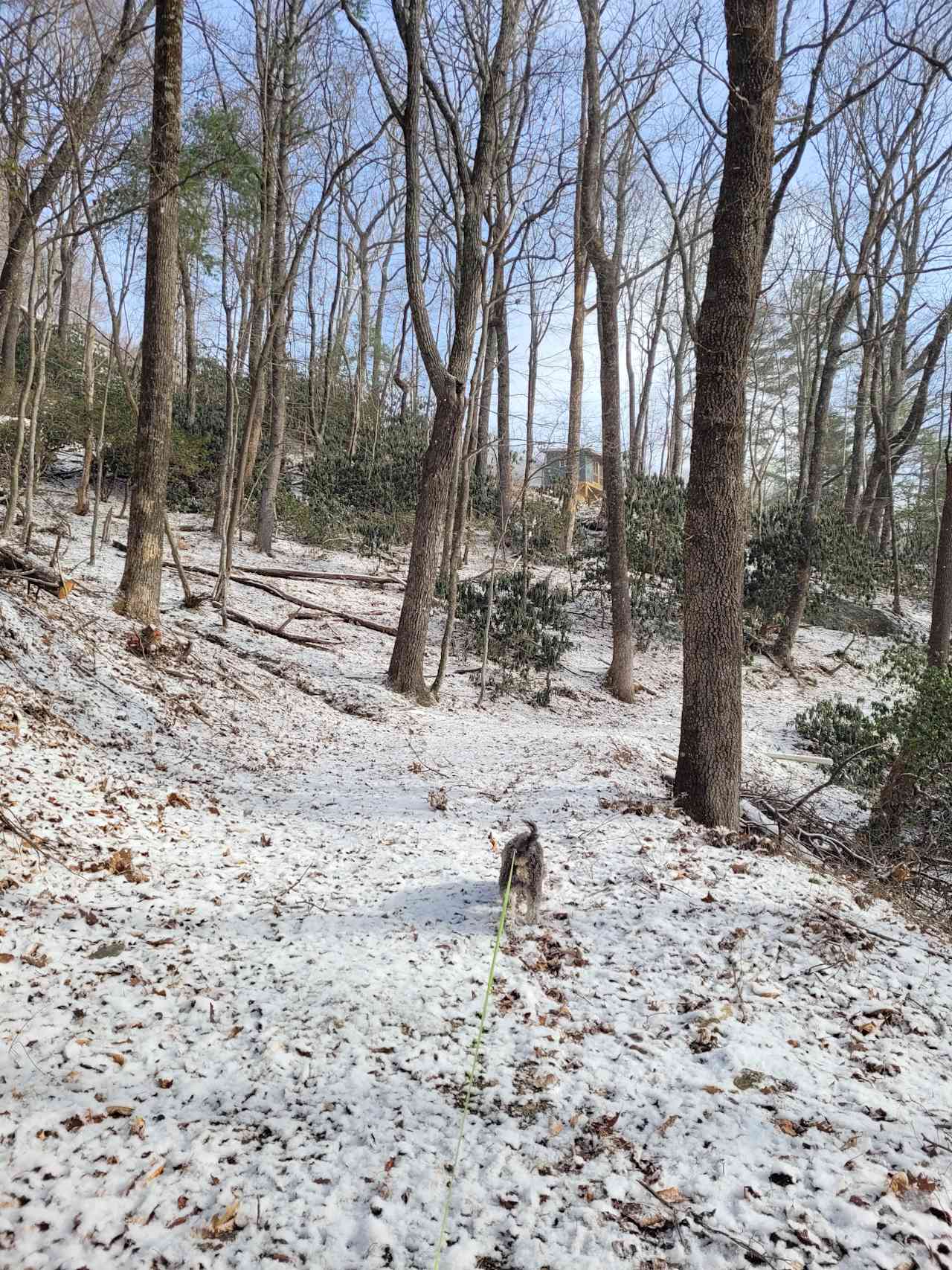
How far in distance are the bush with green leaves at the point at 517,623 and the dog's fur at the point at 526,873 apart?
653cm

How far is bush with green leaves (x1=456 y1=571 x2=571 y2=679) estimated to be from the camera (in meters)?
10.4

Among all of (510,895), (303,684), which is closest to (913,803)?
(510,895)

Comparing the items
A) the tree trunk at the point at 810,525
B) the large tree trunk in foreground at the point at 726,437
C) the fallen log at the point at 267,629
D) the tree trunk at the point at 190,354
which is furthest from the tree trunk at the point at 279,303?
the tree trunk at the point at 810,525

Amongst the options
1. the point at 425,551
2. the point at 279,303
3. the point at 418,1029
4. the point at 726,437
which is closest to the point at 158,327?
the point at 425,551

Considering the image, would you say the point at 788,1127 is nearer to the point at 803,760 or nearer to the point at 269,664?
the point at 269,664

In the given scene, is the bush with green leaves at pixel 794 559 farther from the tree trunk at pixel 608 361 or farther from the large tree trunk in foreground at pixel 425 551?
the large tree trunk in foreground at pixel 425 551

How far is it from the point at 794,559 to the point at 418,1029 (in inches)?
507

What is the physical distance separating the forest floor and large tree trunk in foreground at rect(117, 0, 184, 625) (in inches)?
60.7

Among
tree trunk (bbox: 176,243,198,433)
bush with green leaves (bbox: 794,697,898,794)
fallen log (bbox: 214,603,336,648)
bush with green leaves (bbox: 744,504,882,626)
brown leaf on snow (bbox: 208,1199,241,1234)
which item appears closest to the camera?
brown leaf on snow (bbox: 208,1199,241,1234)

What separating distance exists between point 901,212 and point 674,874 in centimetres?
1684

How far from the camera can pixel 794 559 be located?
43.5ft

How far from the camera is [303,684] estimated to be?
24.9ft

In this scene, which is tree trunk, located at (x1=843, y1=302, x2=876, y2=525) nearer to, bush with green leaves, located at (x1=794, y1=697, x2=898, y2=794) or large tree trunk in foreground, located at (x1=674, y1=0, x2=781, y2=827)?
bush with green leaves, located at (x1=794, y1=697, x2=898, y2=794)

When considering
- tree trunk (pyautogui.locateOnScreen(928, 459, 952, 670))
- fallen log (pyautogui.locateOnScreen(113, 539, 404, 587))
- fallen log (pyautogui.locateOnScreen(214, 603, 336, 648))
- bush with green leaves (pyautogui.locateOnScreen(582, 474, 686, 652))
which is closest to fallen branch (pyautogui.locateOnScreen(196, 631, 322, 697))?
fallen log (pyautogui.locateOnScreen(214, 603, 336, 648))
